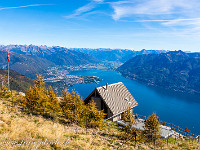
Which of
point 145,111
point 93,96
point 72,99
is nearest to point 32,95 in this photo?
point 72,99

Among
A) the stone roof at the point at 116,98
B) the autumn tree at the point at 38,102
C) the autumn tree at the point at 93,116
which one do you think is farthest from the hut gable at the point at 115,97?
the autumn tree at the point at 38,102

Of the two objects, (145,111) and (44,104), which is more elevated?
(44,104)

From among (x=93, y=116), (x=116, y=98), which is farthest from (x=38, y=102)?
(x=116, y=98)

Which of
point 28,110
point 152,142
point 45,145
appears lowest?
point 152,142

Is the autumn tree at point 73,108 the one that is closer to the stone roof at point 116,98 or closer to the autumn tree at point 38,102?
the autumn tree at point 38,102

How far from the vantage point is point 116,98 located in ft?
153

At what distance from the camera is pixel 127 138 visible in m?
24.5

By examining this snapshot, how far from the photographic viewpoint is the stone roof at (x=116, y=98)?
4341 cm

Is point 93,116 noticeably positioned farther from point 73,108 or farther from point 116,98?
point 116,98

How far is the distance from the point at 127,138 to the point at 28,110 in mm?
20665

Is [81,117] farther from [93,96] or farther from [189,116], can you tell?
[189,116]

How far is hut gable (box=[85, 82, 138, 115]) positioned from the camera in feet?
142

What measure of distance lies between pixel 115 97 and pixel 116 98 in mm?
442

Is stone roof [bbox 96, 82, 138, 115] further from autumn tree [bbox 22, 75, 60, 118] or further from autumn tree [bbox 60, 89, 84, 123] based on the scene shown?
autumn tree [bbox 22, 75, 60, 118]
